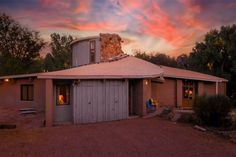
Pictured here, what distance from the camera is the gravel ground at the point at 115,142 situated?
8.47 meters

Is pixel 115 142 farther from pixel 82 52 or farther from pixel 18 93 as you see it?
pixel 18 93

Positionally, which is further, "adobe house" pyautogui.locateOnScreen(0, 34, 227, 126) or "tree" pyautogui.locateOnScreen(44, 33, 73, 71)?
"tree" pyautogui.locateOnScreen(44, 33, 73, 71)

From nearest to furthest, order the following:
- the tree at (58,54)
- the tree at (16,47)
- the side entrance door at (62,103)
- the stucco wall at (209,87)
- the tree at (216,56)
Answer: the side entrance door at (62,103)
the stucco wall at (209,87)
the tree at (216,56)
the tree at (16,47)
the tree at (58,54)

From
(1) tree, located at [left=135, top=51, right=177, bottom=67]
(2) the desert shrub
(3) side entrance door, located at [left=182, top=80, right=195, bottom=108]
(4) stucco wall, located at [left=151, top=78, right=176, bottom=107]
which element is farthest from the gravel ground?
(1) tree, located at [left=135, top=51, right=177, bottom=67]

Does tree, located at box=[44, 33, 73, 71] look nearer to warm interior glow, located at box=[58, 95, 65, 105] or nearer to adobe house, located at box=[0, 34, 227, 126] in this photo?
adobe house, located at box=[0, 34, 227, 126]

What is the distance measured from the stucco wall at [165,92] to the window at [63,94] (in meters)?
7.48

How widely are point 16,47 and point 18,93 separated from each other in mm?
17670

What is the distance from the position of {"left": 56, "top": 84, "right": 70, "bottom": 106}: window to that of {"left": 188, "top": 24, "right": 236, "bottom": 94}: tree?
21333 mm

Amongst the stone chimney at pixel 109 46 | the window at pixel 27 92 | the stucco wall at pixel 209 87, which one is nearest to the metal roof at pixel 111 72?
the stone chimney at pixel 109 46

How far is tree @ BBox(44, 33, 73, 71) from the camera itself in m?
51.5

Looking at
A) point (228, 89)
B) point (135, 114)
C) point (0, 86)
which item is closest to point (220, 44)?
point (228, 89)

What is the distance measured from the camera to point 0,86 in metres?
22.2

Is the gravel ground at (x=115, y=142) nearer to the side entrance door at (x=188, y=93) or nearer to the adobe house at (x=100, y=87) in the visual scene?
the adobe house at (x=100, y=87)

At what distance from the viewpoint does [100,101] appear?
601 inches
